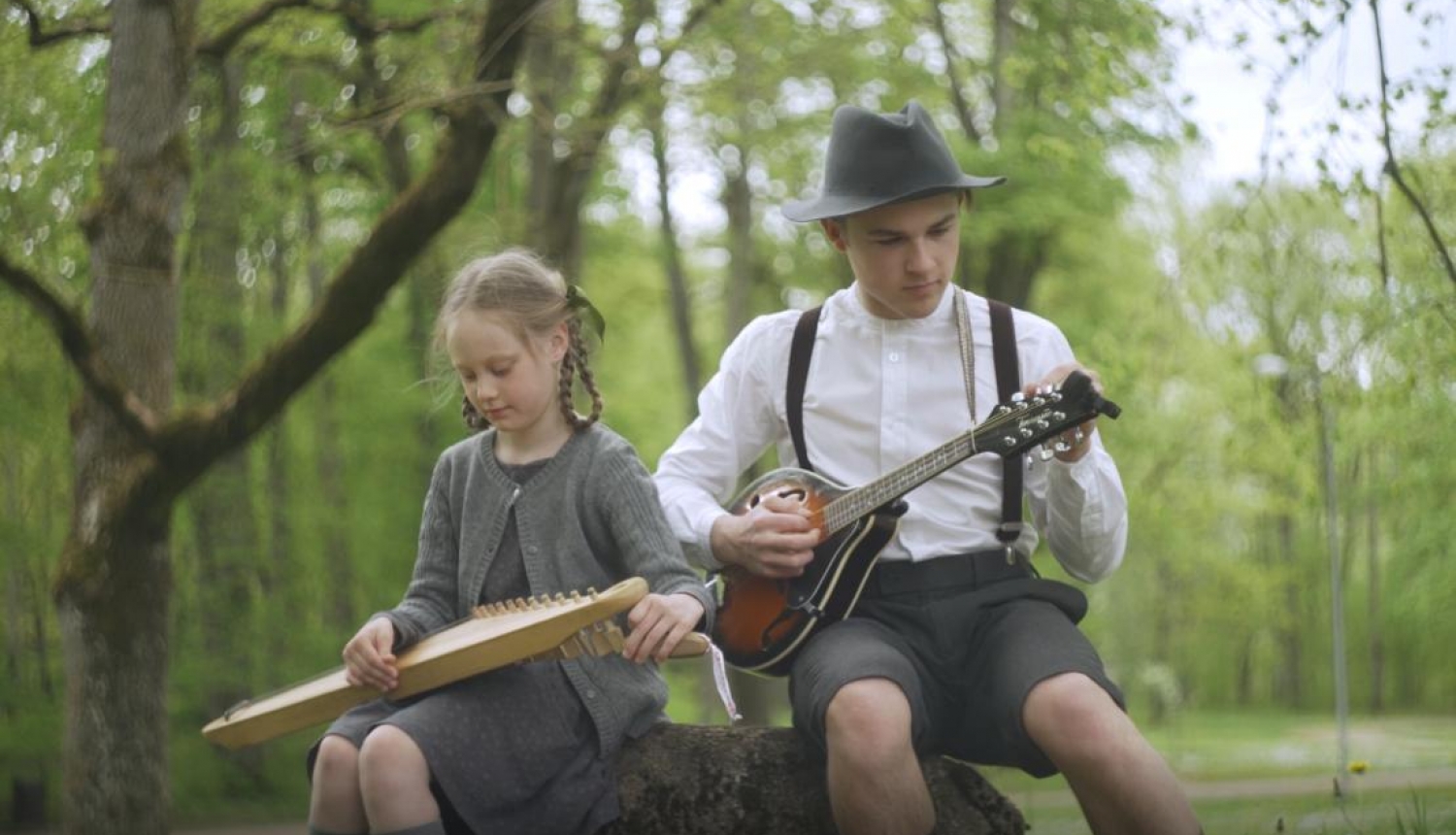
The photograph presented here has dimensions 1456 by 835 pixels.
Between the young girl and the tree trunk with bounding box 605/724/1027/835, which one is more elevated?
the young girl

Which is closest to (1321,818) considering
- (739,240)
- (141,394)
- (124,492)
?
(124,492)

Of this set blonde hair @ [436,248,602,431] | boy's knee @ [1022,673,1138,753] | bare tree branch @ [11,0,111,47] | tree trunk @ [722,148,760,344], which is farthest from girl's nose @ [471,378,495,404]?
tree trunk @ [722,148,760,344]

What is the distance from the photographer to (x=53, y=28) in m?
6.80

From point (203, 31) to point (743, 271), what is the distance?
11.5 meters

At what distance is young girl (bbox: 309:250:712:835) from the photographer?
3389mm

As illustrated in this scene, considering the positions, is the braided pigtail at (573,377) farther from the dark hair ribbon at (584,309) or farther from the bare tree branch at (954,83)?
the bare tree branch at (954,83)

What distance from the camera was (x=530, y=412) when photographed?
368 centimetres

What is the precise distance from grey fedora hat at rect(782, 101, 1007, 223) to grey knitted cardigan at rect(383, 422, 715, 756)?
0.72 m

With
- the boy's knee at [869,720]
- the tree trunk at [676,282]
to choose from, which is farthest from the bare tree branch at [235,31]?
the tree trunk at [676,282]

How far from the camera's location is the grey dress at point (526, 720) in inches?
135

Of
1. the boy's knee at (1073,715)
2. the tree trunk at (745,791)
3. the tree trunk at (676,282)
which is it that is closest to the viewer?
the boy's knee at (1073,715)

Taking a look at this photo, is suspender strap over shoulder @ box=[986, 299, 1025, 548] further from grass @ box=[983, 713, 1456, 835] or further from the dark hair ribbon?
grass @ box=[983, 713, 1456, 835]

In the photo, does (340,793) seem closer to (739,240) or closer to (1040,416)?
(1040,416)

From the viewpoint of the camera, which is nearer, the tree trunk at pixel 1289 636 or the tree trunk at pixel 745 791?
the tree trunk at pixel 745 791
